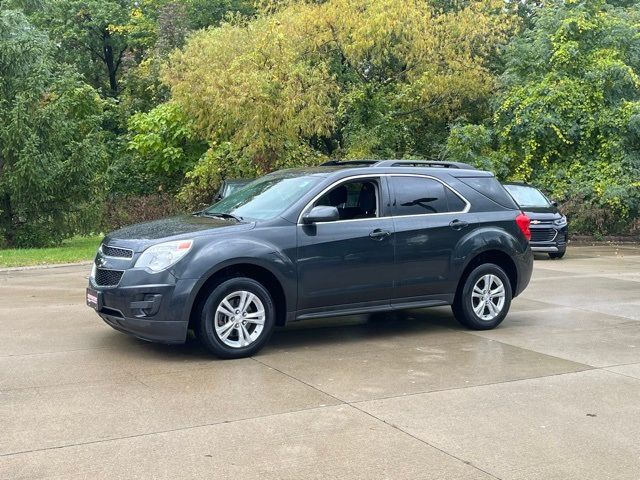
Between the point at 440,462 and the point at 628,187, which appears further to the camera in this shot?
the point at 628,187

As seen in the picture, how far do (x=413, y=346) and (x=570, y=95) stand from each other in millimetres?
18535

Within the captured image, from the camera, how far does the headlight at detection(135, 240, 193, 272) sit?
289 inches

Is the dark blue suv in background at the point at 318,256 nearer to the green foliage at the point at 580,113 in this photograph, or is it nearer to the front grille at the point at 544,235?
the front grille at the point at 544,235

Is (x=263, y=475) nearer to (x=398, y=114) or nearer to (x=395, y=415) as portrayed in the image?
(x=395, y=415)

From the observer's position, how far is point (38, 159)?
19.6 metres

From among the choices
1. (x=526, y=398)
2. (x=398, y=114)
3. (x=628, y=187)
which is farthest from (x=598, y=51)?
(x=526, y=398)

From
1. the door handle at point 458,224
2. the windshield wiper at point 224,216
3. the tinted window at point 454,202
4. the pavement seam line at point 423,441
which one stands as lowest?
the pavement seam line at point 423,441

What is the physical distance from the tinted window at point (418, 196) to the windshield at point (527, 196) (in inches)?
419

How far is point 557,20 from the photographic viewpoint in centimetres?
2600

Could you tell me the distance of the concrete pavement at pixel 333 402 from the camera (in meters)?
4.91

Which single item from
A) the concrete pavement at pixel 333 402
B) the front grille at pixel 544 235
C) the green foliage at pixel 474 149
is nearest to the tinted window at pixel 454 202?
the concrete pavement at pixel 333 402

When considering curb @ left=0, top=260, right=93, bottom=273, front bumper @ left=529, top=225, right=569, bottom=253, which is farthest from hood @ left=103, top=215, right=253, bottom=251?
front bumper @ left=529, top=225, right=569, bottom=253

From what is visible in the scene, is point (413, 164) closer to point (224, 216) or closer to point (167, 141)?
point (224, 216)

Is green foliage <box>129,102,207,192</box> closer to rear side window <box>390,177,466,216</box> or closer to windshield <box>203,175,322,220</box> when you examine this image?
windshield <box>203,175,322,220</box>
